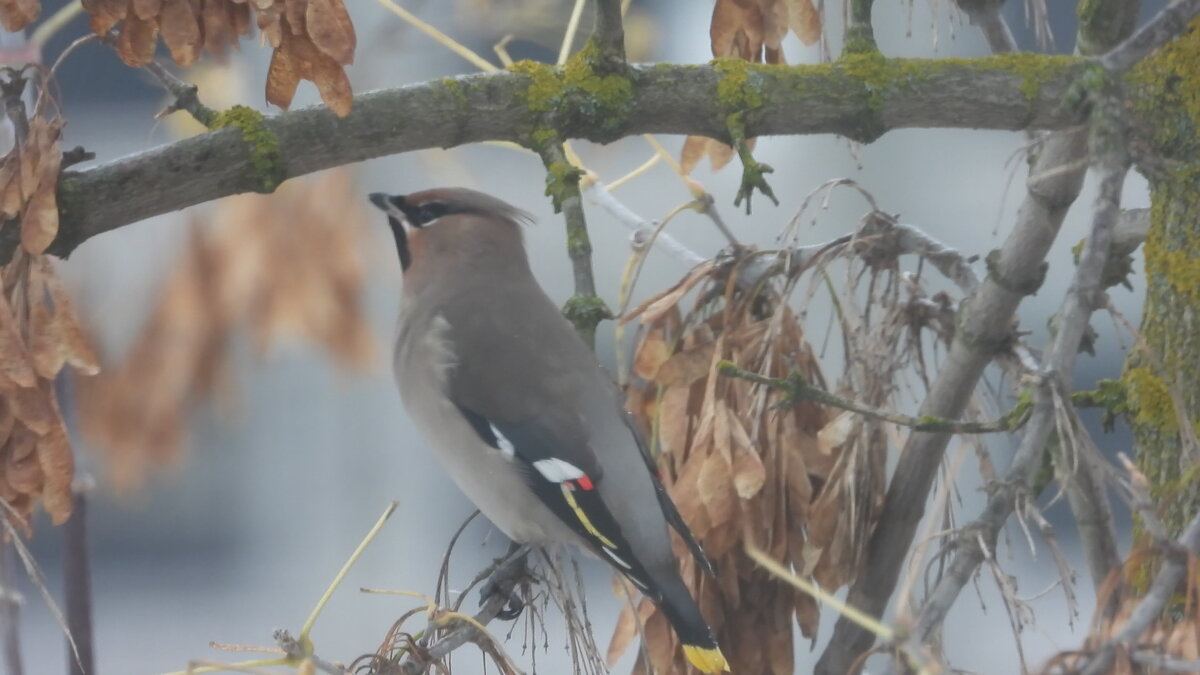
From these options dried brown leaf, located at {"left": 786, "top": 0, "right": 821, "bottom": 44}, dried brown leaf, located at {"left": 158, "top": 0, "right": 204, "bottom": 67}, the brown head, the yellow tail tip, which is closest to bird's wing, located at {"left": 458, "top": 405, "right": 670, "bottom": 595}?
the yellow tail tip

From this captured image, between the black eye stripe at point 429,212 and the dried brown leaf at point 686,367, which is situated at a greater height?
the black eye stripe at point 429,212

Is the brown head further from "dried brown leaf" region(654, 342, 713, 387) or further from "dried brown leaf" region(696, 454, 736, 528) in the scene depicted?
"dried brown leaf" region(696, 454, 736, 528)

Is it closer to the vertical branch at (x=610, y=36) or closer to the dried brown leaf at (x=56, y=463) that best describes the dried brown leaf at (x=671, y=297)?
the vertical branch at (x=610, y=36)

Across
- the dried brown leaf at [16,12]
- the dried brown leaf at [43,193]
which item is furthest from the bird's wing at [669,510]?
the dried brown leaf at [16,12]

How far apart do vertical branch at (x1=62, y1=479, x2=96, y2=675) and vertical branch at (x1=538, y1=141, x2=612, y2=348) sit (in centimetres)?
48

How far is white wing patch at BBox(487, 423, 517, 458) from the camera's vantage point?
1677mm

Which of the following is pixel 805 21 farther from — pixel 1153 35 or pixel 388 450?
pixel 388 450

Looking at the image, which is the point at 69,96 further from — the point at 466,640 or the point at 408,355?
the point at 466,640

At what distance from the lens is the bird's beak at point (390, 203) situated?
1.83 m

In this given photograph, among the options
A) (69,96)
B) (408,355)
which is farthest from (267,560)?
(408,355)

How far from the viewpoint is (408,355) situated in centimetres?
182

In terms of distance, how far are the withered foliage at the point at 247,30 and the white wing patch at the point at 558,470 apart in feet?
2.24

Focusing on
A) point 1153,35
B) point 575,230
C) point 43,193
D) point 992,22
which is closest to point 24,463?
point 43,193

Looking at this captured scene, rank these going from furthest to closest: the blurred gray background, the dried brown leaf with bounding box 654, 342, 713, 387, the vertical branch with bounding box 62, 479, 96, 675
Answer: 1. the blurred gray background
2. the dried brown leaf with bounding box 654, 342, 713, 387
3. the vertical branch with bounding box 62, 479, 96, 675
